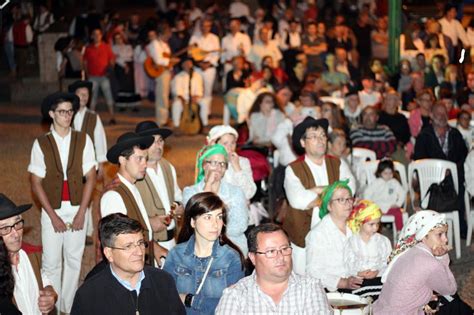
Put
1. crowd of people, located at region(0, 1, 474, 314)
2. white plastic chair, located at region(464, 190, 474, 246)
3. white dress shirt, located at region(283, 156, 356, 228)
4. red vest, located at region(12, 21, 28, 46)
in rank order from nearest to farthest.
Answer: crowd of people, located at region(0, 1, 474, 314) → white dress shirt, located at region(283, 156, 356, 228) → white plastic chair, located at region(464, 190, 474, 246) → red vest, located at region(12, 21, 28, 46)

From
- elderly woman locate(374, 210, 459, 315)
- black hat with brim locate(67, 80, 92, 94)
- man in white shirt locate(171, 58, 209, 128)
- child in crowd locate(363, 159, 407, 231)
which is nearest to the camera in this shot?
elderly woman locate(374, 210, 459, 315)

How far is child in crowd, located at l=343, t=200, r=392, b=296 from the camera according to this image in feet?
28.1

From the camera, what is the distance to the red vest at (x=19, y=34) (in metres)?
26.2

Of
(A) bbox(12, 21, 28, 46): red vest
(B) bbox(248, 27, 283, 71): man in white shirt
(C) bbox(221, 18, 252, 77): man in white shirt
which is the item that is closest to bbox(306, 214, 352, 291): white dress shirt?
(B) bbox(248, 27, 283, 71): man in white shirt

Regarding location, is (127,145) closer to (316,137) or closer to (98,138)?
(316,137)

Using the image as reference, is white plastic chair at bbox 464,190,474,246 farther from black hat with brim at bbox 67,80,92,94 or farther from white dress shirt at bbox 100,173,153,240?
white dress shirt at bbox 100,173,153,240

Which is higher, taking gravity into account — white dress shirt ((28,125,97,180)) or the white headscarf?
white dress shirt ((28,125,97,180))

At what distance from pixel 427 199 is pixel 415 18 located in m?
13.2

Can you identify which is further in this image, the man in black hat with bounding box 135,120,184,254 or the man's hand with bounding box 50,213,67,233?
the man's hand with bounding box 50,213,67,233

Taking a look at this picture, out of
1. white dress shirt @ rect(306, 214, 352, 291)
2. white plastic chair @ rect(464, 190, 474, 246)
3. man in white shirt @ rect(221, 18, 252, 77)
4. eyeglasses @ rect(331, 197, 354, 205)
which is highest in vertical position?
man in white shirt @ rect(221, 18, 252, 77)

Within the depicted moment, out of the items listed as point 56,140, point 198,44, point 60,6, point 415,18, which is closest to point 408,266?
point 56,140

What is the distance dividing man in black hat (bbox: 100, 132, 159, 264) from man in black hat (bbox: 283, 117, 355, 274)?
59.3 inches

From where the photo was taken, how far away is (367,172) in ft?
40.3

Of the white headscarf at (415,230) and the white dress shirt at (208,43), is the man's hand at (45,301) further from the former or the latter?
the white dress shirt at (208,43)
